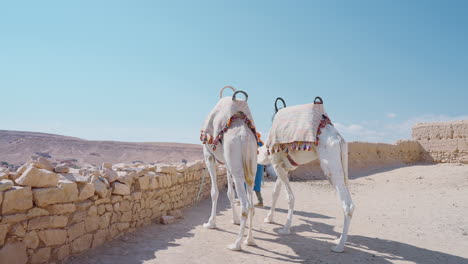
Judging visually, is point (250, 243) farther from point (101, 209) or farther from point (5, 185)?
point (5, 185)

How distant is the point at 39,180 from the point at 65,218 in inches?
22.9

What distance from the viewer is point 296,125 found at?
5105 millimetres

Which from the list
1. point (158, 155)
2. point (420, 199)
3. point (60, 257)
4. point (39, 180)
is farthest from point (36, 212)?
point (158, 155)

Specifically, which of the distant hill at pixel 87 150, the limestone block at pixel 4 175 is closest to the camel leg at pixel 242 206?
the limestone block at pixel 4 175

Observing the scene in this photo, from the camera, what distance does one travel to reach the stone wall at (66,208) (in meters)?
3.12

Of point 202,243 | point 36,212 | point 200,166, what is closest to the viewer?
point 36,212

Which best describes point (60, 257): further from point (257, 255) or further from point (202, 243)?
point (257, 255)

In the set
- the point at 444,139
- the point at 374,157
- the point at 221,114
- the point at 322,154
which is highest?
the point at 444,139

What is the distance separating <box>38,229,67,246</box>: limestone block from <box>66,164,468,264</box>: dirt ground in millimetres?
328

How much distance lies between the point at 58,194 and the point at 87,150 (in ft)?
90.3

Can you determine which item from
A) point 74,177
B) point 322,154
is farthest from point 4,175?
point 322,154

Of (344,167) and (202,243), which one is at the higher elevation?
(344,167)

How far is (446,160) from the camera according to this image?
63.8 ft

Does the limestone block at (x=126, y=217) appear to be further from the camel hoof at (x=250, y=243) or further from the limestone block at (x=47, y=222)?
the camel hoof at (x=250, y=243)
